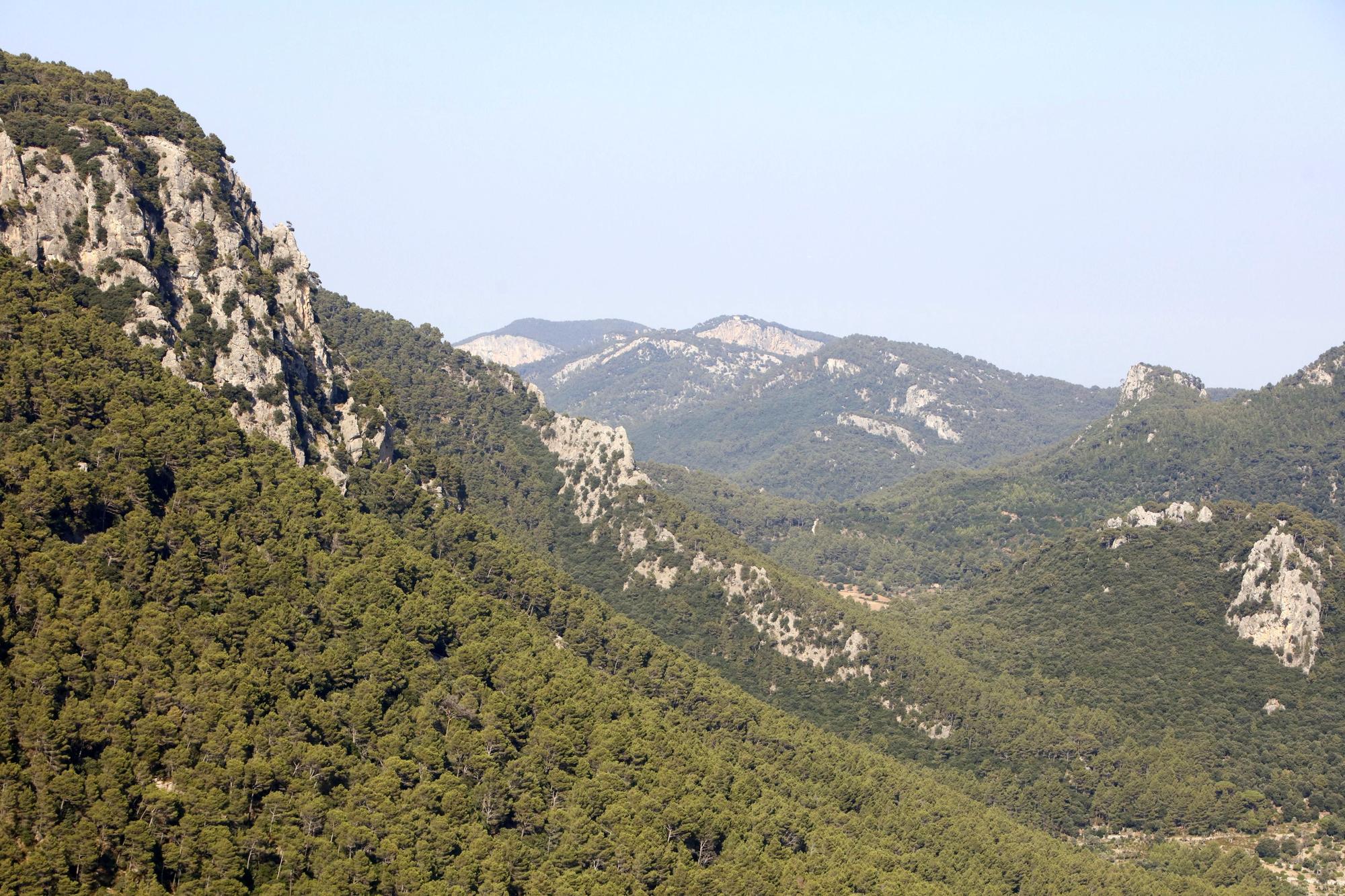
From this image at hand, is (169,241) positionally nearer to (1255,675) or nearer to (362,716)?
(362,716)

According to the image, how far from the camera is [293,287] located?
5709 inches

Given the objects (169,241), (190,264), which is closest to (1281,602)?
(190,264)

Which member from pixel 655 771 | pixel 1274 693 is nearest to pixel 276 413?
pixel 655 771

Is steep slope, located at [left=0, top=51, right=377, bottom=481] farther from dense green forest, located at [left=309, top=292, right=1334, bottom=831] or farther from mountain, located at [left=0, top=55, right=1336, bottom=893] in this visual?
dense green forest, located at [left=309, top=292, right=1334, bottom=831]

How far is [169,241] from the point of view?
129000mm

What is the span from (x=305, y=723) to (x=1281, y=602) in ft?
532

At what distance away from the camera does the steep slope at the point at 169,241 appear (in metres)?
119

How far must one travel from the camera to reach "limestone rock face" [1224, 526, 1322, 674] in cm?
18862

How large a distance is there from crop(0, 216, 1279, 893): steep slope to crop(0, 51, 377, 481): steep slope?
525 cm

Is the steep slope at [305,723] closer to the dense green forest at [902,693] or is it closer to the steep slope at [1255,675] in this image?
the dense green forest at [902,693]

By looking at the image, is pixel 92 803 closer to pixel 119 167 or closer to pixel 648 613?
pixel 119 167

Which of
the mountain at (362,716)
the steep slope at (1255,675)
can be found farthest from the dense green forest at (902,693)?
the steep slope at (1255,675)

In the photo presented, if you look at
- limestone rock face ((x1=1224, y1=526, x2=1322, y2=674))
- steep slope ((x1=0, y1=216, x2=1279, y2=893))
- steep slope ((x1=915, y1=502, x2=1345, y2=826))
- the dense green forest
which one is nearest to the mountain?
steep slope ((x1=0, y1=216, x2=1279, y2=893))

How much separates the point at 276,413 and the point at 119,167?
3108 cm
